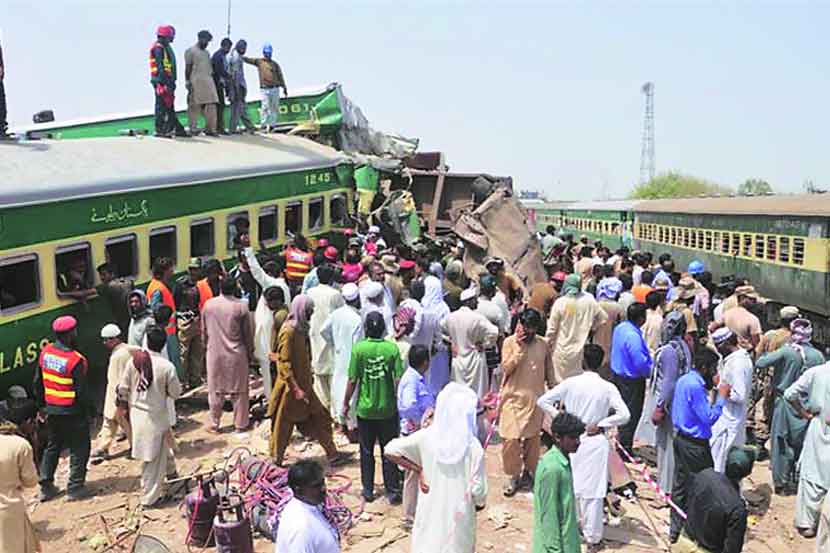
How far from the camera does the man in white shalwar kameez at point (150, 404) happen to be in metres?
6.62

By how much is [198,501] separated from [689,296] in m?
5.82

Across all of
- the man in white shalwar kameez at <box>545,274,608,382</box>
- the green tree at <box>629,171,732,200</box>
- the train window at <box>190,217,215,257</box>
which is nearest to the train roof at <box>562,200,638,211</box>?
the train window at <box>190,217,215,257</box>

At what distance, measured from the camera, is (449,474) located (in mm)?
4906

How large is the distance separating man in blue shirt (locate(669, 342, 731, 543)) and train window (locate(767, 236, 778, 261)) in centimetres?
1058

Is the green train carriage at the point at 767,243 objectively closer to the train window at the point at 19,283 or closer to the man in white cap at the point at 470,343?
the man in white cap at the point at 470,343

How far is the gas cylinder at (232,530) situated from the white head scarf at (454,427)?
1.90 meters

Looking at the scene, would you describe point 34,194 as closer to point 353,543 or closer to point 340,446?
point 340,446

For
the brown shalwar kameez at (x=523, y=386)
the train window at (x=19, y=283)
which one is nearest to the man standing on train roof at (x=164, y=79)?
the train window at (x=19, y=283)

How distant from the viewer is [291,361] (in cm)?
712

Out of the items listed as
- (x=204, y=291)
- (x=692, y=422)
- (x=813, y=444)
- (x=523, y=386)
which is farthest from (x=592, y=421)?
(x=204, y=291)

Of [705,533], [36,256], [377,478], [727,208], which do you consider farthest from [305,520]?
[727,208]

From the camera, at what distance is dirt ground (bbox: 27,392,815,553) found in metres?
6.38

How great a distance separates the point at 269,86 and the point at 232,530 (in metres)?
11.9

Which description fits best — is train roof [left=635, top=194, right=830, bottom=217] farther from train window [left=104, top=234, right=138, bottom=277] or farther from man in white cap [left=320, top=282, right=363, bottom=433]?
train window [left=104, top=234, right=138, bottom=277]
